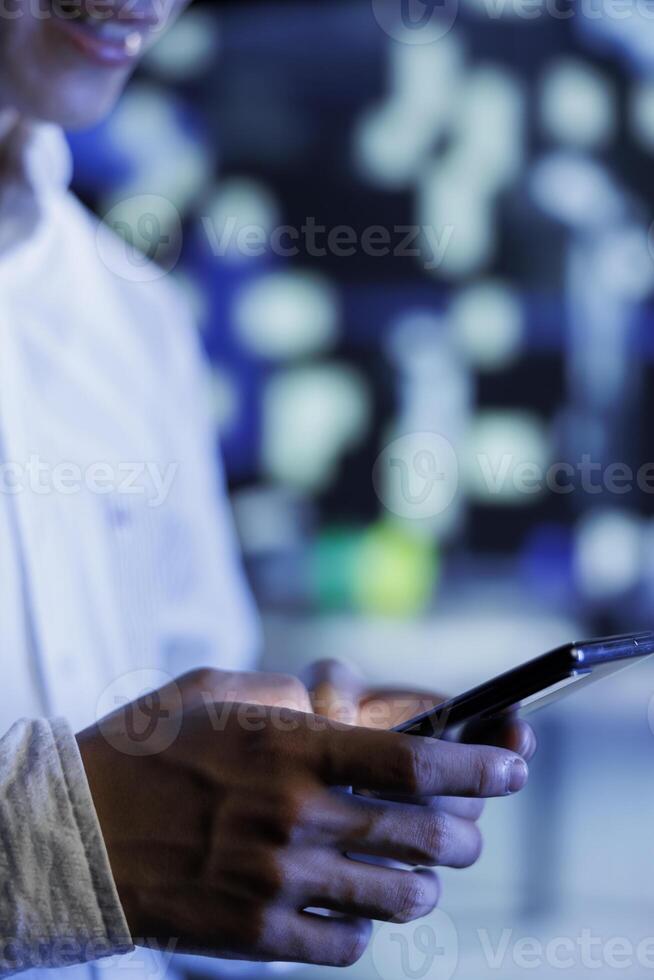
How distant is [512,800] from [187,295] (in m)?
1.24

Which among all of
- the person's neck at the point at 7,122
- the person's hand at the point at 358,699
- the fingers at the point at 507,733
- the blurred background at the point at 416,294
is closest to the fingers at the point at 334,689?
the person's hand at the point at 358,699

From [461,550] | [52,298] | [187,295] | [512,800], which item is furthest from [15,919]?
[187,295]

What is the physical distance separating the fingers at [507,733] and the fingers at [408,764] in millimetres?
41

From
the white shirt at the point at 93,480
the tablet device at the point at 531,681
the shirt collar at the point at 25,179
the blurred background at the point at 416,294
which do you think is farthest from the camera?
the blurred background at the point at 416,294

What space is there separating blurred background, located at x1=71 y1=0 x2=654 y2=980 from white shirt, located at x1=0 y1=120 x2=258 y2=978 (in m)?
0.83

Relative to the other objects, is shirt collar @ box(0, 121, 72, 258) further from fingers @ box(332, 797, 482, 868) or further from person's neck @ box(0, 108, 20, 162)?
fingers @ box(332, 797, 482, 868)

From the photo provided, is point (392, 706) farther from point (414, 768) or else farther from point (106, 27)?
point (106, 27)

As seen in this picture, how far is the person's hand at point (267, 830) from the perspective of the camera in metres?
0.46

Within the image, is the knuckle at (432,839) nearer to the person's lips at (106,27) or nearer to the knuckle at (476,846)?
the knuckle at (476,846)

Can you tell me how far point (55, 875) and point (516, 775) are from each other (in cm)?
24

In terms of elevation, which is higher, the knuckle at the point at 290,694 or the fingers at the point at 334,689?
the fingers at the point at 334,689

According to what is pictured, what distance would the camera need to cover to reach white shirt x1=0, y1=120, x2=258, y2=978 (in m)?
0.74

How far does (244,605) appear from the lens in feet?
3.83

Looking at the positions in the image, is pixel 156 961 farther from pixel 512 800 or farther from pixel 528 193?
pixel 528 193
